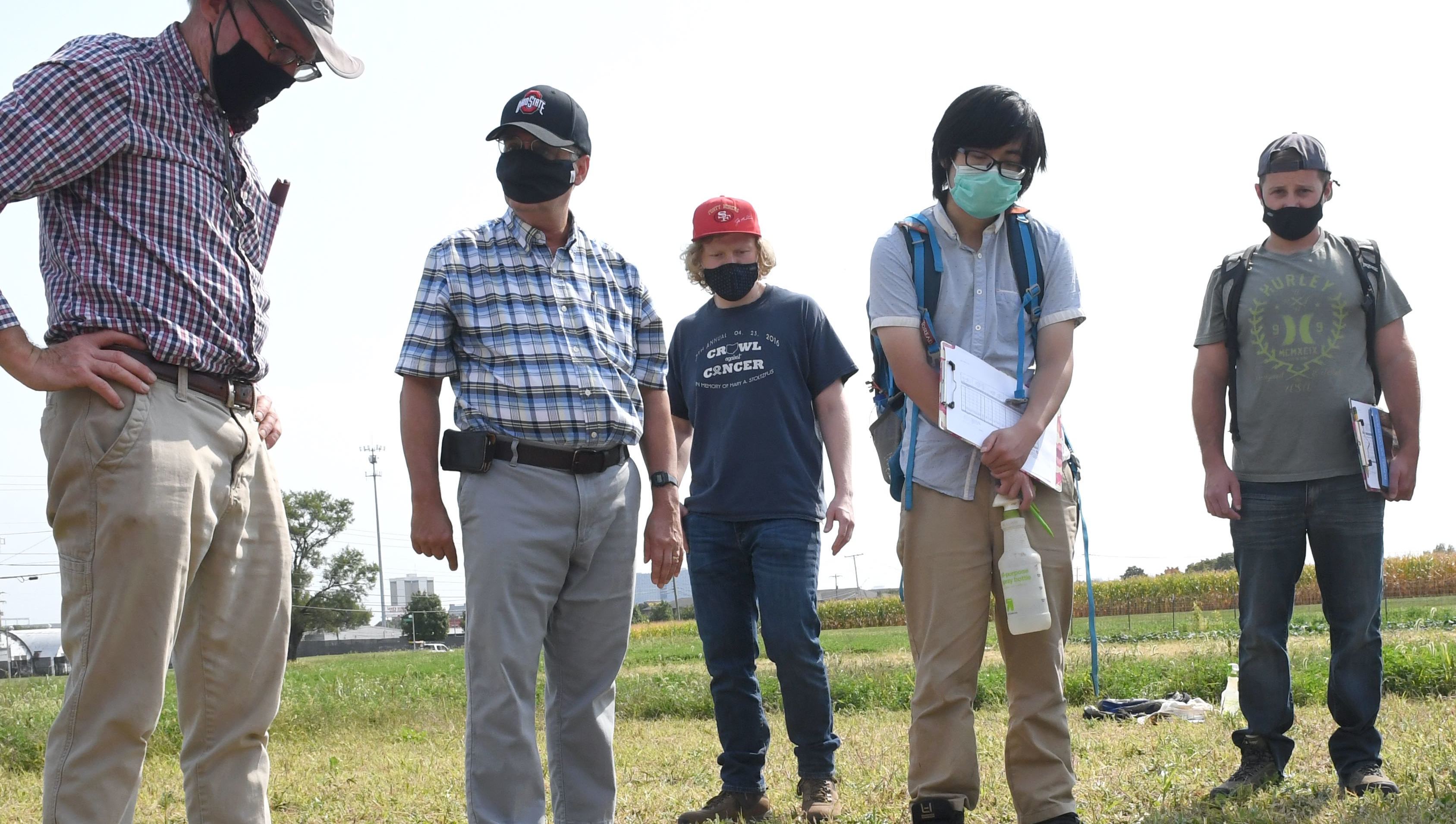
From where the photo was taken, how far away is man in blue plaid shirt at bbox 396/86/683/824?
342cm

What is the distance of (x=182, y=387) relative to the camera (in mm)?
2830

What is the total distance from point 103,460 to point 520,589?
1197 mm

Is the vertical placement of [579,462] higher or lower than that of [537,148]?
lower

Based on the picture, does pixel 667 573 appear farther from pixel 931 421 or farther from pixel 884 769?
pixel 884 769

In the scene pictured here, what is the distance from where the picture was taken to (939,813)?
341 cm

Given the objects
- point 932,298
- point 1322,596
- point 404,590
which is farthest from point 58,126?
point 404,590

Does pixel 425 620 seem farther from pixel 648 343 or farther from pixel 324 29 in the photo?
pixel 324 29

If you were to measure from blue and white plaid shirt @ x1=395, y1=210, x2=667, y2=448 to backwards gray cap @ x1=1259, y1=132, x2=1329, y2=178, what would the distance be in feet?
8.59

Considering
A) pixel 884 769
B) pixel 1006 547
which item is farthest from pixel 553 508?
pixel 884 769

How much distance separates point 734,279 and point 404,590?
135 meters

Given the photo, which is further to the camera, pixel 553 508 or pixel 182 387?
pixel 553 508

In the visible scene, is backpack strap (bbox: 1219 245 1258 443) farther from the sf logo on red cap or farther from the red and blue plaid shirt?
the red and blue plaid shirt

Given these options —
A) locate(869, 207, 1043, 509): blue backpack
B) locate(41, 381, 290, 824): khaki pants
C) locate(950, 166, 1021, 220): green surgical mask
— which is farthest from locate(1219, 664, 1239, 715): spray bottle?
locate(41, 381, 290, 824): khaki pants

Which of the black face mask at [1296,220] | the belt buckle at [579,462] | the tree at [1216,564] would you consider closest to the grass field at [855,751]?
the belt buckle at [579,462]
